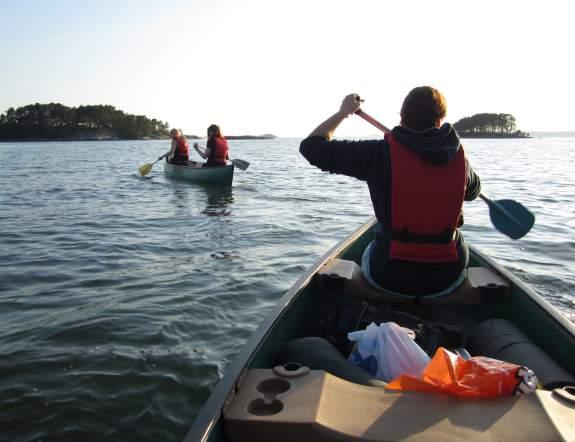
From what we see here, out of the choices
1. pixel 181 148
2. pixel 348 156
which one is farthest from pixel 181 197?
pixel 348 156

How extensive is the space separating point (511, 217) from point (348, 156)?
83.1 inches

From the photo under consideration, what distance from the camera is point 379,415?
1893 millimetres

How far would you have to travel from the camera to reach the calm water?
3.57 meters

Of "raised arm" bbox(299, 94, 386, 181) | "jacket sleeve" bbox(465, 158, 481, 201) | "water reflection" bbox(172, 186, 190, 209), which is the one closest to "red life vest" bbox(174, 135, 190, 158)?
"water reflection" bbox(172, 186, 190, 209)

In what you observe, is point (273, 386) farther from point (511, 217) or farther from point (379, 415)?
point (511, 217)

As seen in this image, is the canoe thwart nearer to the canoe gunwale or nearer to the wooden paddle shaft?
the canoe gunwale

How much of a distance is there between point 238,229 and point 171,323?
4684 millimetres

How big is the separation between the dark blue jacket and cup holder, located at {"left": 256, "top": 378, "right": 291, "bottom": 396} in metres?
1.34

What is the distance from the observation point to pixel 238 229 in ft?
31.1

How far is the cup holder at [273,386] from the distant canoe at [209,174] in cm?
1278

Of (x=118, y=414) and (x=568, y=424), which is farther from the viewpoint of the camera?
(x=118, y=414)

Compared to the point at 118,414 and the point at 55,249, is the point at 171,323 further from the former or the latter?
the point at 55,249

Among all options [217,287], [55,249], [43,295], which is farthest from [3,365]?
[55,249]

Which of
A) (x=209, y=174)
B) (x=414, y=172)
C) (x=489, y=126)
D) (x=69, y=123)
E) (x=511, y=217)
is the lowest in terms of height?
(x=209, y=174)
